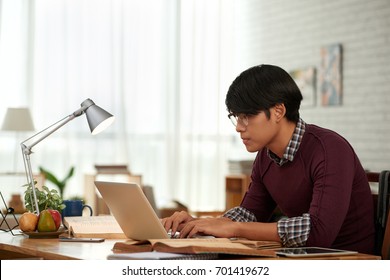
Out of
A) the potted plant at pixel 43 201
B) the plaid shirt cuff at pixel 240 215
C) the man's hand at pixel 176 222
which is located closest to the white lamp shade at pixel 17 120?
the potted plant at pixel 43 201

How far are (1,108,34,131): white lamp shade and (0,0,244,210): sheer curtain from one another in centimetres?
68

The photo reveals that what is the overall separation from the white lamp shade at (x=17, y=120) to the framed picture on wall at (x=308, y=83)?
2.59m

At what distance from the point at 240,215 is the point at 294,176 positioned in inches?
12.0

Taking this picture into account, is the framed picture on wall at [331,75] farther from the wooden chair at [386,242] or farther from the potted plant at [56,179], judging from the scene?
the wooden chair at [386,242]

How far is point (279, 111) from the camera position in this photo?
2.56 m

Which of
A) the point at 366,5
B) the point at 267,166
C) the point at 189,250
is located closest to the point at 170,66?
the point at 366,5

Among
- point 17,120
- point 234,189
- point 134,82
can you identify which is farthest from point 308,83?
point 17,120

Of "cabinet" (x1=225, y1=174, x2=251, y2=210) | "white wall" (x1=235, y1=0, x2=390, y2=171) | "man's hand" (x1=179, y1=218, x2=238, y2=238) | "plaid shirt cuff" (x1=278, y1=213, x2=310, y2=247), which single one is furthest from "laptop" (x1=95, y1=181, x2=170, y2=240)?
"cabinet" (x1=225, y1=174, x2=251, y2=210)

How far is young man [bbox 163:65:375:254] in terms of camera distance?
7.83ft

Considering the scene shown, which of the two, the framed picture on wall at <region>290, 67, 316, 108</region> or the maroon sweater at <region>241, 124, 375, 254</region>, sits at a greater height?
the framed picture on wall at <region>290, 67, 316, 108</region>

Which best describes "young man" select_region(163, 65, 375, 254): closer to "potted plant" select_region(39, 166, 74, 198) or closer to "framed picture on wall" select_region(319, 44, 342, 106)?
"framed picture on wall" select_region(319, 44, 342, 106)

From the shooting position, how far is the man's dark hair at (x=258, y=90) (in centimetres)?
249

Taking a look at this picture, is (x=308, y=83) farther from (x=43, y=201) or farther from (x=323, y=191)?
(x=323, y=191)

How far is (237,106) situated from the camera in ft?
8.20
